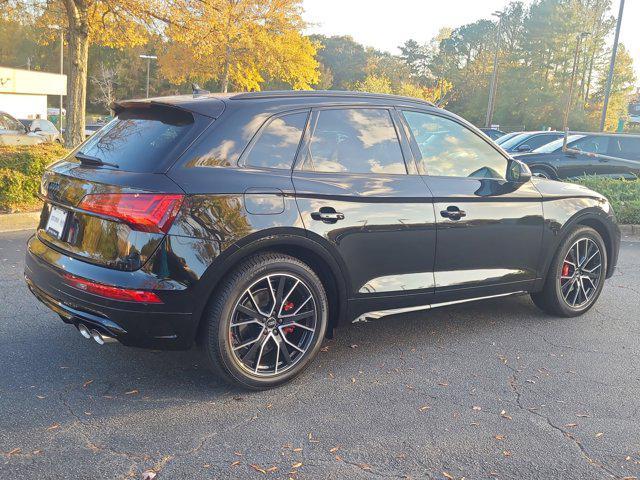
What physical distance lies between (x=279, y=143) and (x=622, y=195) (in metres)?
8.95

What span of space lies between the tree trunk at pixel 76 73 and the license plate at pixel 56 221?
9.42 m

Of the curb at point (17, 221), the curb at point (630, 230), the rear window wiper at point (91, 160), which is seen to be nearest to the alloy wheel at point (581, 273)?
the rear window wiper at point (91, 160)

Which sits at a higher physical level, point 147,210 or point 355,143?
point 355,143

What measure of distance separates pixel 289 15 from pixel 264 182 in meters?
29.7

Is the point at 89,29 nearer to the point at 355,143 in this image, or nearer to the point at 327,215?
the point at 355,143

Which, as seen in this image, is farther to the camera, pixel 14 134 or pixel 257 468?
pixel 14 134

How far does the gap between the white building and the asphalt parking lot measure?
41.4 meters

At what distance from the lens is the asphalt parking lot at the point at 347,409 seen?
292cm

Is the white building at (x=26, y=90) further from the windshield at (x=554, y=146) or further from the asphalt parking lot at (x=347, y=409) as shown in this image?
the asphalt parking lot at (x=347, y=409)

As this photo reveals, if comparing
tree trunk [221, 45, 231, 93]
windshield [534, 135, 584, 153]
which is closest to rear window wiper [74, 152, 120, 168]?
windshield [534, 135, 584, 153]

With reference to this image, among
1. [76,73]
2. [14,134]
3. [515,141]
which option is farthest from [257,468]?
[14,134]

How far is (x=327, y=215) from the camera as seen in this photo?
373cm

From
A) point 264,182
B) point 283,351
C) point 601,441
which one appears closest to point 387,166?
point 264,182

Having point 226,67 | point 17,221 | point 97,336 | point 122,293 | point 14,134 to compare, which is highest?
point 226,67
